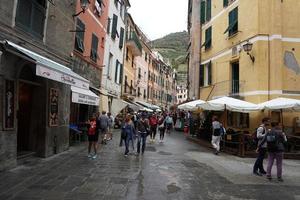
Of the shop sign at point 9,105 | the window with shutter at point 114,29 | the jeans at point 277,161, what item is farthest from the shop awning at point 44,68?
the window with shutter at point 114,29

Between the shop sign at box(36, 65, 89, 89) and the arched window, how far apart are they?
5.76 feet

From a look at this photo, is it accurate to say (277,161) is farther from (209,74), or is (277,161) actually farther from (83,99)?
(209,74)

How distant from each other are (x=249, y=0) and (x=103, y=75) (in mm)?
10472

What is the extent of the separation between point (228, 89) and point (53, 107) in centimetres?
1238

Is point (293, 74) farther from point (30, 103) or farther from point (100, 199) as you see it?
point (100, 199)

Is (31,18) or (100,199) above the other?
(31,18)

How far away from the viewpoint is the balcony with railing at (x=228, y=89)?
69.8ft

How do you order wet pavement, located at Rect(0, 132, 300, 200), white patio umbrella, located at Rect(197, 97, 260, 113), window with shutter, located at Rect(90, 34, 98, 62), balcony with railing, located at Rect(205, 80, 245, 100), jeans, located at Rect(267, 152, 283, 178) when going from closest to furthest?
wet pavement, located at Rect(0, 132, 300, 200)
jeans, located at Rect(267, 152, 283, 178)
white patio umbrella, located at Rect(197, 97, 260, 113)
window with shutter, located at Rect(90, 34, 98, 62)
balcony with railing, located at Rect(205, 80, 245, 100)

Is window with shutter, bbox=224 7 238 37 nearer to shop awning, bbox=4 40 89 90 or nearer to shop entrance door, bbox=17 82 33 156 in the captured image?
shop awning, bbox=4 40 89 90

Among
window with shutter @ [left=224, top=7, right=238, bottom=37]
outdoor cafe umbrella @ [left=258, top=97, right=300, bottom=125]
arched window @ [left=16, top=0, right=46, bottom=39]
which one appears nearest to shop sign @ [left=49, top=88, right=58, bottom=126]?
arched window @ [left=16, top=0, right=46, bottom=39]

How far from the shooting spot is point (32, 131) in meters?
12.9

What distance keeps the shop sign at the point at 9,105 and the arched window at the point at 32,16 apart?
1.88m

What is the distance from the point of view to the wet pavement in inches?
310

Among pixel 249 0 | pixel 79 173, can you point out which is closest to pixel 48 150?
pixel 79 173
